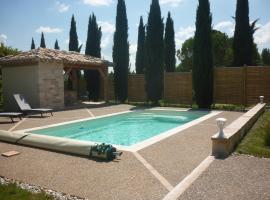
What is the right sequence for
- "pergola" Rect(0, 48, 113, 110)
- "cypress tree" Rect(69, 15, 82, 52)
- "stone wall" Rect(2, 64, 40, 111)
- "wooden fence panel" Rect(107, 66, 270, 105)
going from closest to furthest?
"pergola" Rect(0, 48, 113, 110)
"stone wall" Rect(2, 64, 40, 111)
"wooden fence panel" Rect(107, 66, 270, 105)
"cypress tree" Rect(69, 15, 82, 52)

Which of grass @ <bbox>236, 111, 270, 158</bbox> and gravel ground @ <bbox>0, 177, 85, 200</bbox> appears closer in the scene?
gravel ground @ <bbox>0, 177, 85, 200</bbox>

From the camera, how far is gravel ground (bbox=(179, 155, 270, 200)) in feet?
14.2

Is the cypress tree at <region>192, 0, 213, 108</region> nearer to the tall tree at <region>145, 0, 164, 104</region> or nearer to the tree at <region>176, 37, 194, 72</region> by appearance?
the tall tree at <region>145, 0, 164, 104</region>

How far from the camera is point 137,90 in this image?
2397cm

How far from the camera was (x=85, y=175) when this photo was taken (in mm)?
5480

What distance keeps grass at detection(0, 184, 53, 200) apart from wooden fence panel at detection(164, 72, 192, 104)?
16683 millimetres

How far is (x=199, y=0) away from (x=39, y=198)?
1745 cm

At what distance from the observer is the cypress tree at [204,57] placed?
18.5m

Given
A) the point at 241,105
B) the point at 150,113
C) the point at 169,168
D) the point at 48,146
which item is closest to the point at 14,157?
the point at 48,146

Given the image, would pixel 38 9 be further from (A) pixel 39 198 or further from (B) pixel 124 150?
(A) pixel 39 198

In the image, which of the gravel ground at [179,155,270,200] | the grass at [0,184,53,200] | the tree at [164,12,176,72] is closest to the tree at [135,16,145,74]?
the tree at [164,12,176,72]

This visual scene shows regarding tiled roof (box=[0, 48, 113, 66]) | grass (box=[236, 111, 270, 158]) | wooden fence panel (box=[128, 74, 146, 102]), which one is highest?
tiled roof (box=[0, 48, 113, 66])

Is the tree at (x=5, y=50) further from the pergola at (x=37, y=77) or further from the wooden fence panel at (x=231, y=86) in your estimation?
the wooden fence panel at (x=231, y=86)

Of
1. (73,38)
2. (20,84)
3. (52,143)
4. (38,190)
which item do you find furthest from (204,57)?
(73,38)
